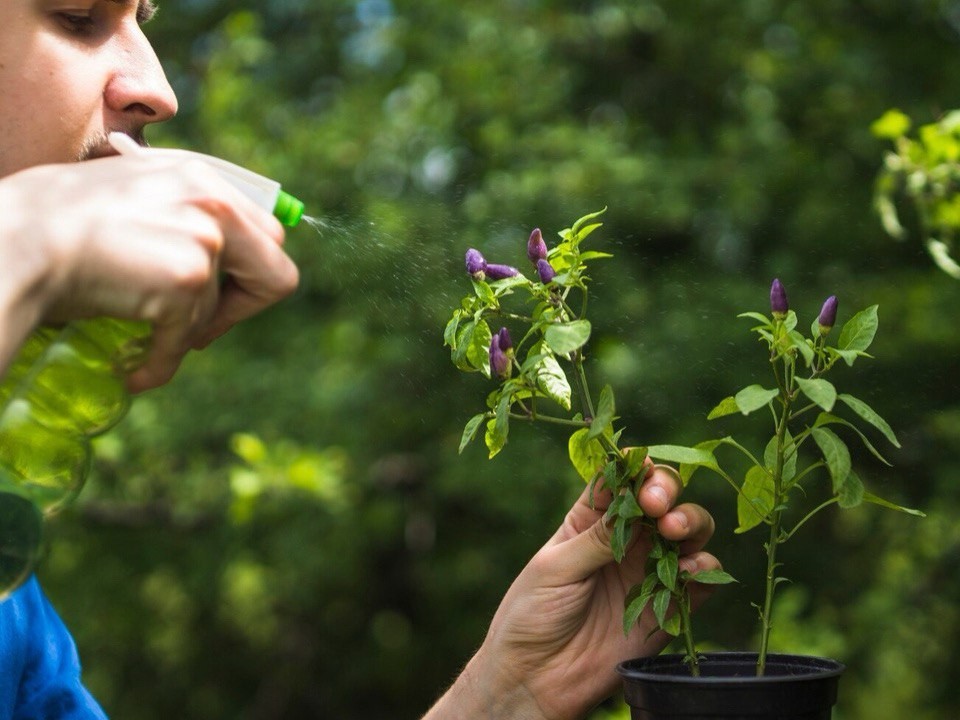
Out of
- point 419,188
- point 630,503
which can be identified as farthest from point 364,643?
point 630,503

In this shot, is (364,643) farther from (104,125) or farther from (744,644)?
(104,125)

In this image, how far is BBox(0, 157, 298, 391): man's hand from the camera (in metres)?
1.12

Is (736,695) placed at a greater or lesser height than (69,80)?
lesser

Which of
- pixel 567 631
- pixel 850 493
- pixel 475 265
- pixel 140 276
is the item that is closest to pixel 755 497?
pixel 850 493

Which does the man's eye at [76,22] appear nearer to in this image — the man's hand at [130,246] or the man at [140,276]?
the man at [140,276]

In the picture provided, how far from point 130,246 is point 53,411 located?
0.25 m

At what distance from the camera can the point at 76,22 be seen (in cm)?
154

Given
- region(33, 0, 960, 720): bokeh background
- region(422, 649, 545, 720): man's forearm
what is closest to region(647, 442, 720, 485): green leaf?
region(422, 649, 545, 720): man's forearm

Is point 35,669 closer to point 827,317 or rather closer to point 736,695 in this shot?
point 736,695

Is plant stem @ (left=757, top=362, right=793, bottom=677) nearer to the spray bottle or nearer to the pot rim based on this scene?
the pot rim

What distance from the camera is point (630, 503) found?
1575 millimetres

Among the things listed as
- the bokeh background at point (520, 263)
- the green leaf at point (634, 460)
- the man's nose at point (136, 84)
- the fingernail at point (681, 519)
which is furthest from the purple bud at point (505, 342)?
the bokeh background at point (520, 263)

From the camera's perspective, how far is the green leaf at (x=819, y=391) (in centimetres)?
135

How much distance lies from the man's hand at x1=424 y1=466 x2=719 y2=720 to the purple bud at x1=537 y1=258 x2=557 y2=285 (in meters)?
0.35
